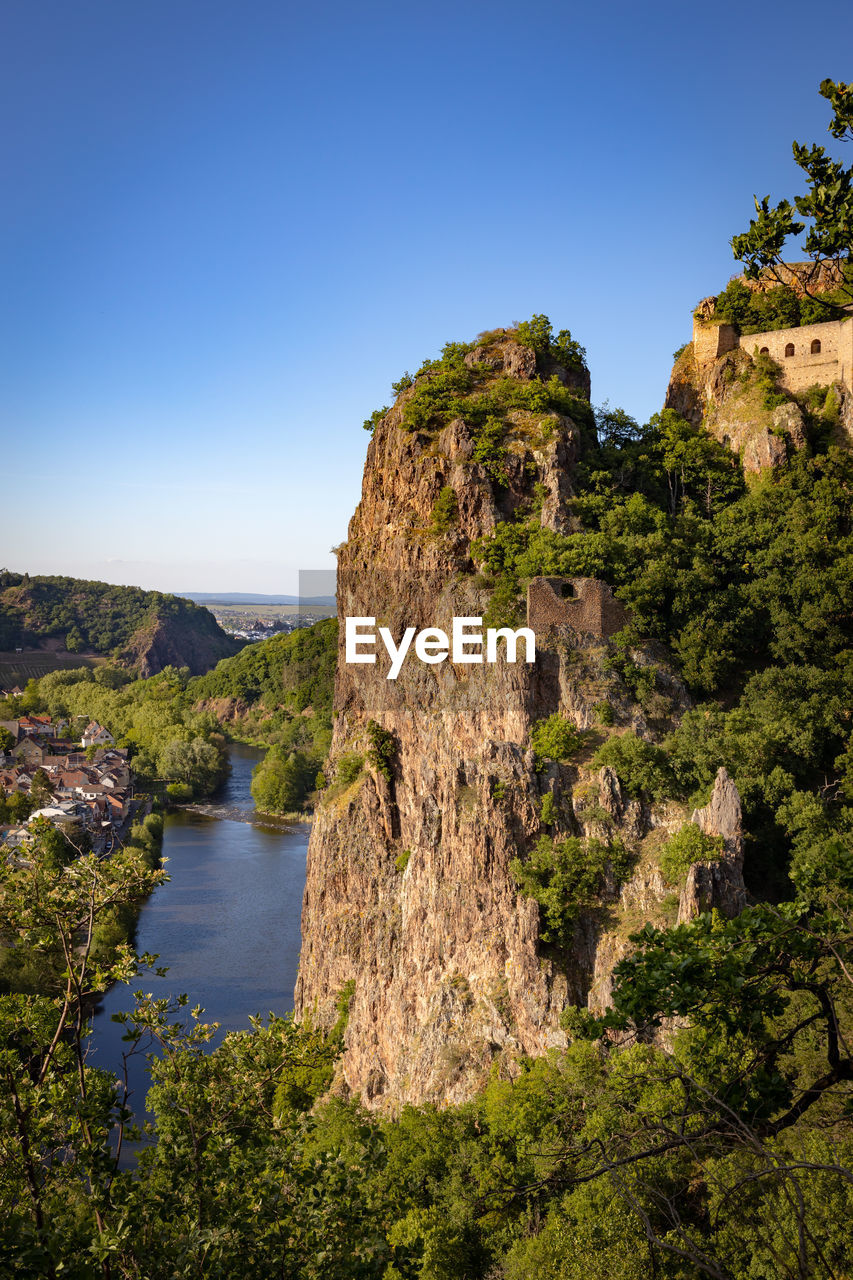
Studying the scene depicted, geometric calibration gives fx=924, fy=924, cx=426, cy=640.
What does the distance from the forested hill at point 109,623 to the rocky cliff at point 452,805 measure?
11288cm

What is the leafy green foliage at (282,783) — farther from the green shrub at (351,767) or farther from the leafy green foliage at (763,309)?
the leafy green foliage at (763,309)

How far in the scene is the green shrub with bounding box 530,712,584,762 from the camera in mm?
25969

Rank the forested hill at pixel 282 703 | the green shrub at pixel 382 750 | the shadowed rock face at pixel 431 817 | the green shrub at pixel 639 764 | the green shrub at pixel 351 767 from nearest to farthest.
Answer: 1. the green shrub at pixel 639 764
2. the shadowed rock face at pixel 431 817
3. the green shrub at pixel 382 750
4. the green shrub at pixel 351 767
5. the forested hill at pixel 282 703

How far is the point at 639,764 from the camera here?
2458 cm

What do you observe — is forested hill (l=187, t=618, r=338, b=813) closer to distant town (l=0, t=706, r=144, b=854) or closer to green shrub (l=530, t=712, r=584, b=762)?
distant town (l=0, t=706, r=144, b=854)

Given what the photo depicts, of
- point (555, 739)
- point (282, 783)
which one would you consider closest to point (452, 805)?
point (555, 739)

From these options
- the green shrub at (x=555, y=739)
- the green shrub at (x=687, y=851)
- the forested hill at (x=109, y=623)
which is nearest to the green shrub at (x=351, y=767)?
the green shrub at (x=555, y=739)

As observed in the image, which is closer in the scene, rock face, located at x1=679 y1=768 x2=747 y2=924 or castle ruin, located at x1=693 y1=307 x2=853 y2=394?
rock face, located at x1=679 y1=768 x2=747 y2=924

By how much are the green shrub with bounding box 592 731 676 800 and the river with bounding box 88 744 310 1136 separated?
13.6 metres

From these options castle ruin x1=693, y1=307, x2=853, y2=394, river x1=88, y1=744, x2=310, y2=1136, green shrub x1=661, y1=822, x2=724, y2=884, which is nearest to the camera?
green shrub x1=661, y1=822, x2=724, y2=884

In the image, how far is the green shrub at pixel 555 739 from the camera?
25969mm

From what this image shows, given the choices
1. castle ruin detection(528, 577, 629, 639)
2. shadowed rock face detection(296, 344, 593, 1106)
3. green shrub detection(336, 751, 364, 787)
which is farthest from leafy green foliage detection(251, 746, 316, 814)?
castle ruin detection(528, 577, 629, 639)

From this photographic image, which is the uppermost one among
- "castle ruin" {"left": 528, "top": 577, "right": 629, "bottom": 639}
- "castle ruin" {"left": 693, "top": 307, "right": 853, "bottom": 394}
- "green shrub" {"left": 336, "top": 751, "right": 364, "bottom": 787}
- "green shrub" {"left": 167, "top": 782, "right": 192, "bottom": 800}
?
"castle ruin" {"left": 693, "top": 307, "right": 853, "bottom": 394}

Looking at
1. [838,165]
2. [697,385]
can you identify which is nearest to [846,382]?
[697,385]
